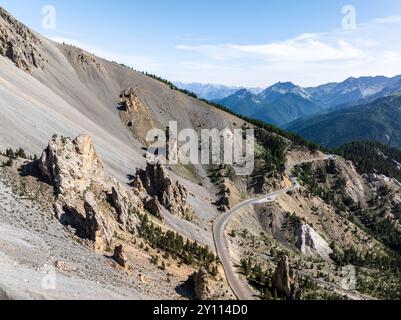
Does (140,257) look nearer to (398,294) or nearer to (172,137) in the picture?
(398,294)

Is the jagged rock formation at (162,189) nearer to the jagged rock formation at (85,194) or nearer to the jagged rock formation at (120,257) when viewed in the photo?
the jagged rock formation at (85,194)

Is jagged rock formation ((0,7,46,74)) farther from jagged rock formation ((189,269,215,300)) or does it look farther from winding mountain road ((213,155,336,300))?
jagged rock formation ((189,269,215,300))

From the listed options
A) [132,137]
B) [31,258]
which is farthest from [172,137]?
[31,258]

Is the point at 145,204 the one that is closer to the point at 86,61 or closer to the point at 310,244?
the point at 310,244

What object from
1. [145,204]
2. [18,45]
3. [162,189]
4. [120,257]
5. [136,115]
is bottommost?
[120,257]

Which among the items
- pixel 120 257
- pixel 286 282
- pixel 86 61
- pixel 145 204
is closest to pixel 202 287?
pixel 120 257

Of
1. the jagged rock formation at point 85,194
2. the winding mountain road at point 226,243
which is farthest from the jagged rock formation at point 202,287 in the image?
the jagged rock formation at point 85,194
